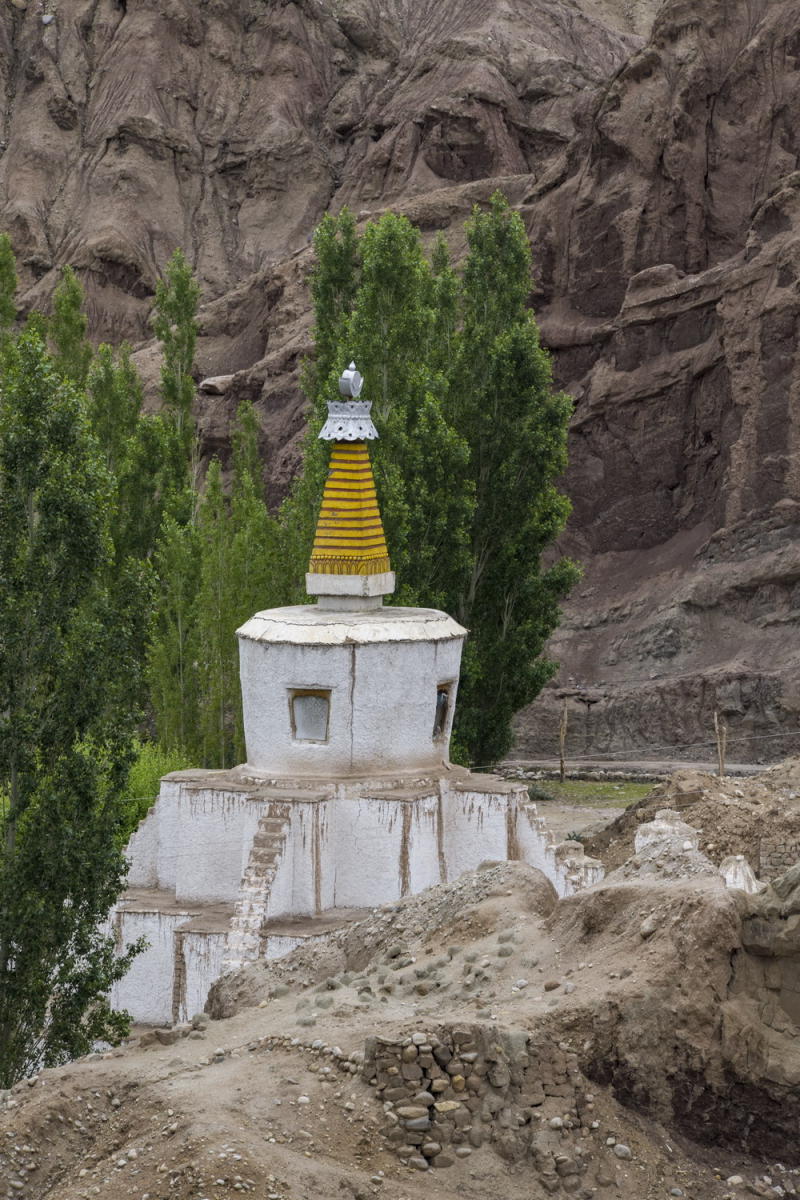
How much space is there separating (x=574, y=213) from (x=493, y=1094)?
36590 mm

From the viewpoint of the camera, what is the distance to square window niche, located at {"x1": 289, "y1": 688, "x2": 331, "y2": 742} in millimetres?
17281

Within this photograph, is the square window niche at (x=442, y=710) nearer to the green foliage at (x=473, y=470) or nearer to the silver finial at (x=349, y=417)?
the silver finial at (x=349, y=417)

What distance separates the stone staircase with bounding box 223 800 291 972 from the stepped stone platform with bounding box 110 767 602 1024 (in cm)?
1

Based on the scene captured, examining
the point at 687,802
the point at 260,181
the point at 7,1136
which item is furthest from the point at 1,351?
the point at 260,181

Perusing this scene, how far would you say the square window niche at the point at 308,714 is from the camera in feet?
56.7

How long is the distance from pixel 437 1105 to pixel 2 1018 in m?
5.42

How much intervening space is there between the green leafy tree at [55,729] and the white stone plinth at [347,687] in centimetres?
292

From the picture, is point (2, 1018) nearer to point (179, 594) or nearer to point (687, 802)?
point (687, 802)

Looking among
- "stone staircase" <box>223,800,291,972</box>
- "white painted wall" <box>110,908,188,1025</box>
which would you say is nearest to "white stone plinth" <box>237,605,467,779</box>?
"stone staircase" <box>223,800,291,972</box>

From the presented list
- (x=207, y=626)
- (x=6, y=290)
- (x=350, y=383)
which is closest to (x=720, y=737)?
(x=207, y=626)

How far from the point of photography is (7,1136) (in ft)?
31.5

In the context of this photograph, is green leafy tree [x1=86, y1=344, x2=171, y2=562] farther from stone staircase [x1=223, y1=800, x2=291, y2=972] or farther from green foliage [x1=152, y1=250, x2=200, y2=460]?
stone staircase [x1=223, y1=800, x2=291, y2=972]

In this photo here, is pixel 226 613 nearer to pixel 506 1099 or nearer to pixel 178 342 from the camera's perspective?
pixel 178 342

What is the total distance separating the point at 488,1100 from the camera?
31.0 feet
